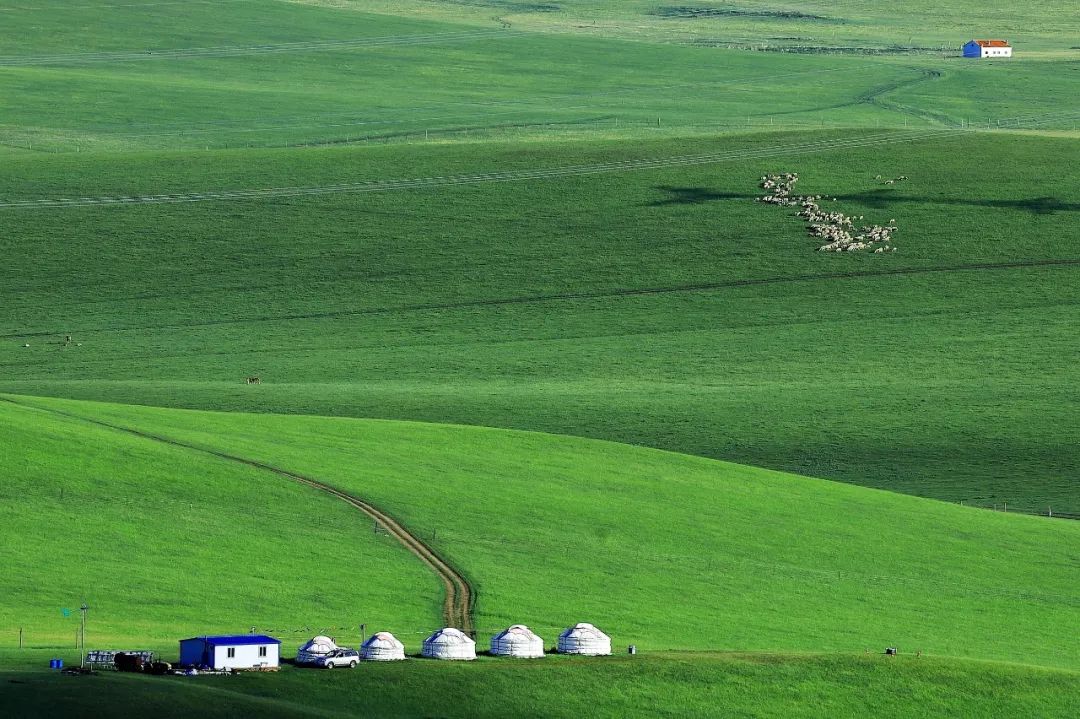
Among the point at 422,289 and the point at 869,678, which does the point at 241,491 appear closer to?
the point at 869,678

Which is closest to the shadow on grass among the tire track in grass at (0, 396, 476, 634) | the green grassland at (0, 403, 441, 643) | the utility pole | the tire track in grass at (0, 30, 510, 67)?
the tire track in grass at (0, 396, 476, 634)

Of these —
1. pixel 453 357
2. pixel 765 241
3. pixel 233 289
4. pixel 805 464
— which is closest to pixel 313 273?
pixel 233 289

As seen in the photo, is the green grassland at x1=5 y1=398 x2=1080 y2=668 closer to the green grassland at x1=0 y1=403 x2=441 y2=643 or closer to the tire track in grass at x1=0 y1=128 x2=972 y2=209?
the green grassland at x1=0 y1=403 x2=441 y2=643

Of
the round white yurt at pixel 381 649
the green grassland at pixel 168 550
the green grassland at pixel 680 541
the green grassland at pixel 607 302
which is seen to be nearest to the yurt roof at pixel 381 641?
the round white yurt at pixel 381 649

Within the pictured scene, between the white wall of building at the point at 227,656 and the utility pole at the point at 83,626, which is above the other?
the utility pole at the point at 83,626

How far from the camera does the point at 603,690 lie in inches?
1788

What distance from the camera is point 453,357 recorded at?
90.7 m

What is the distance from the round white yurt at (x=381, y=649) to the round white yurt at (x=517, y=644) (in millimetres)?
2717

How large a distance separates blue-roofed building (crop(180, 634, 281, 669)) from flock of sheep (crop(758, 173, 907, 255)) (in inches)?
2663

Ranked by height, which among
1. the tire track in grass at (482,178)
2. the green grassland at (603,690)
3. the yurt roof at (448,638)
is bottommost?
the green grassland at (603,690)

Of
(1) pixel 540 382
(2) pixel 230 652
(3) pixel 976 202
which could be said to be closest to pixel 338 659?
(2) pixel 230 652

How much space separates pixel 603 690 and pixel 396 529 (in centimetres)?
1605

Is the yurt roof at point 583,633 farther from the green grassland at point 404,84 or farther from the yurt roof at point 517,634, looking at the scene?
the green grassland at point 404,84

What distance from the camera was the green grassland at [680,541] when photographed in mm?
54281
